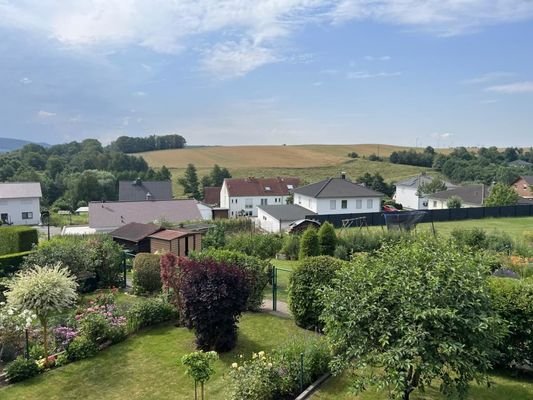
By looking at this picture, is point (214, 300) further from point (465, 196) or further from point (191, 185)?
point (191, 185)

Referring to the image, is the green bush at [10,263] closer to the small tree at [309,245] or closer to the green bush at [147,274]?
the green bush at [147,274]

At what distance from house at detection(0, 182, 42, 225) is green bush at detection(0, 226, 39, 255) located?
110 feet

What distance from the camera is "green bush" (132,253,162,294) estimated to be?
48.4 feet

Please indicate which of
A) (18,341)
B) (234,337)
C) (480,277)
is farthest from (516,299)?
(18,341)

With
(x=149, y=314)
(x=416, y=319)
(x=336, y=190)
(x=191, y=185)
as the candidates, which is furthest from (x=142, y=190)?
(x=416, y=319)

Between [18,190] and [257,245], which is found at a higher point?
[18,190]

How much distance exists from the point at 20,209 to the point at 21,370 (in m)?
48.8

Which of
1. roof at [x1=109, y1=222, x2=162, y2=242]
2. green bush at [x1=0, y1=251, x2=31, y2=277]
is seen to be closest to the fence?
roof at [x1=109, y1=222, x2=162, y2=242]

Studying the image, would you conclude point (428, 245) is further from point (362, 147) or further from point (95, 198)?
point (362, 147)

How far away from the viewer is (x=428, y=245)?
678 centimetres

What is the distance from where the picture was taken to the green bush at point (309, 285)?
1030 centimetres

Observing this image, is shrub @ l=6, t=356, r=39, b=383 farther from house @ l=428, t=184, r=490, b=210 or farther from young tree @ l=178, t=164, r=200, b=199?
young tree @ l=178, t=164, r=200, b=199

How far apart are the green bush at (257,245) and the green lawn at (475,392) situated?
14087 mm

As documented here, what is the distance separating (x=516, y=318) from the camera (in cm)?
766
